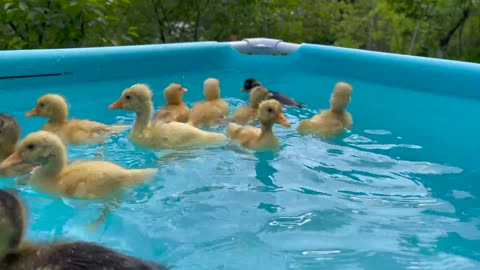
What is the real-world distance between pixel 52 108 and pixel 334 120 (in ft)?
6.97

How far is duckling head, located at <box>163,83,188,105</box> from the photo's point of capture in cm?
485

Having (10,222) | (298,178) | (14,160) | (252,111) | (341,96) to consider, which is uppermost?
(10,222)

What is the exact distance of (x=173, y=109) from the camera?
484cm

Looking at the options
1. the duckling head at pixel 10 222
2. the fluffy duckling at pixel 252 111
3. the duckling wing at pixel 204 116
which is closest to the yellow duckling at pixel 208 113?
the duckling wing at pixel 204 116

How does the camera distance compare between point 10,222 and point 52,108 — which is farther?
point 52,108

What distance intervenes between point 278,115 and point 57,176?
1.54m

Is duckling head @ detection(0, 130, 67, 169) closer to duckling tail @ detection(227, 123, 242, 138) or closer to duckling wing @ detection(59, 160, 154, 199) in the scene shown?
duckling wing @ detection(59, 160, 154, 199)

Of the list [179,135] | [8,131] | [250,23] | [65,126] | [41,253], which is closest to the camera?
[41,253]

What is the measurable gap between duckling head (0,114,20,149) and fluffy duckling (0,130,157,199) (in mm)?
341

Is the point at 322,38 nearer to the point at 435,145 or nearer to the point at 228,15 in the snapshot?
the point at 228,15

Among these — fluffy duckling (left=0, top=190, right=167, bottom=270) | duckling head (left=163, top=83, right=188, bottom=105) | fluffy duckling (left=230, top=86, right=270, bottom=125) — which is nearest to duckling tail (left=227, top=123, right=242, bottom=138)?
fluffy duckling (left=230, top=86, right=270, bottom=125)

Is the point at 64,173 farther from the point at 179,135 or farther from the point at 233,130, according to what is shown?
the point at 233,130

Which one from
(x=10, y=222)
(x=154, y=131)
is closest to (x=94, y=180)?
(x=154, y=131)

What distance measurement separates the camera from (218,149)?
4172 millimetres
